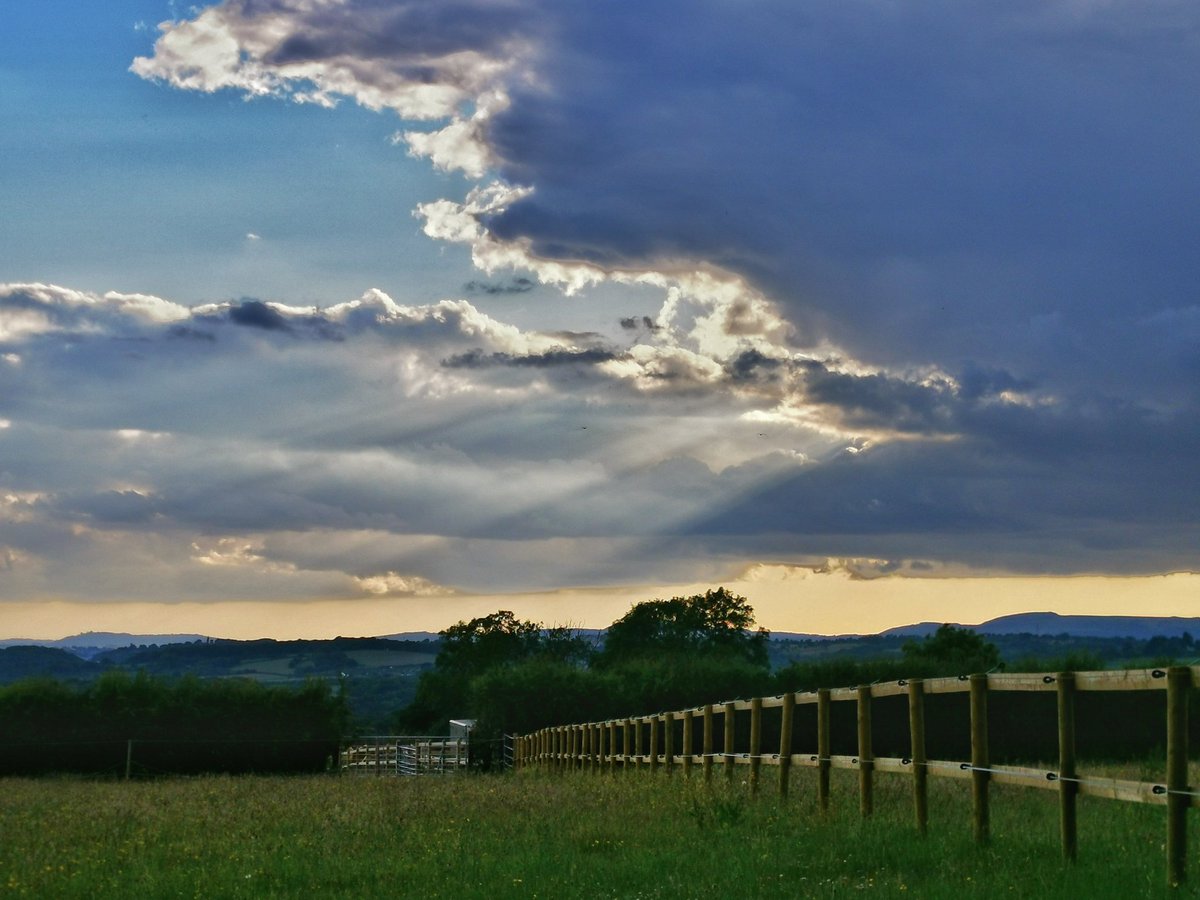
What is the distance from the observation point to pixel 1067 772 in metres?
10.5

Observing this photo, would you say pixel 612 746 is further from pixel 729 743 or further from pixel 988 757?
pixel 988 757

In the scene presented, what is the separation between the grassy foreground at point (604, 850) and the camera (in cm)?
1047

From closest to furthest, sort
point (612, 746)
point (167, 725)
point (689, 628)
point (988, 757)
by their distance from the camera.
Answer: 1. point (988, 757)
2. point (612, 746)
3. point (167, 725)
4. point (689, 628)

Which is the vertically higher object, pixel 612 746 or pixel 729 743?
pixel 729 743

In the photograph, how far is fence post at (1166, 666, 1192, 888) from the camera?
30.7ft

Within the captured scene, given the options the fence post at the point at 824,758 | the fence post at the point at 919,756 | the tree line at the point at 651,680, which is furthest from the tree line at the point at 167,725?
the fence post at the point at 919,756

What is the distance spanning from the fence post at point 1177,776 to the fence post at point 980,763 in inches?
88.4

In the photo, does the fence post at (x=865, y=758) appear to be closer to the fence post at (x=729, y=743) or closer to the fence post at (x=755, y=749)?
the fence post at (x=755, y=749)

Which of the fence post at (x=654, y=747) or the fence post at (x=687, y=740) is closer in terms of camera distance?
the fence post at (x=687, y=740)

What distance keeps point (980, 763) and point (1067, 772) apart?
1.40 metres

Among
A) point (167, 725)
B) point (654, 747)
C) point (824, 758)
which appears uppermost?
point (824, 758)

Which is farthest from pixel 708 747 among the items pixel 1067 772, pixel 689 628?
pixel 689 628

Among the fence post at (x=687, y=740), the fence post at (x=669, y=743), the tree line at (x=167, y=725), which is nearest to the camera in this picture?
the fence post at (x=687, y=740)

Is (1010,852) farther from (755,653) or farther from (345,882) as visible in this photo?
(755,653)
